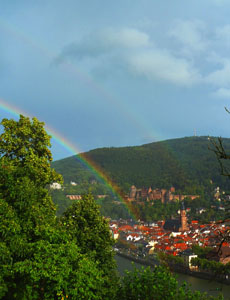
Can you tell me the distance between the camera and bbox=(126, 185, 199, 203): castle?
92100 millimetres

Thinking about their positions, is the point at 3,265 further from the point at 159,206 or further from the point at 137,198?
the point at 137,198

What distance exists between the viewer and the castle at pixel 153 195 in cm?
9210

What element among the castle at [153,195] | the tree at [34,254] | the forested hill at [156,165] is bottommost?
the tree at [34,254]

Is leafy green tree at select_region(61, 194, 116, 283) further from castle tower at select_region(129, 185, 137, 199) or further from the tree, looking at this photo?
castle tower at select_region(129, 185, 137, 199)

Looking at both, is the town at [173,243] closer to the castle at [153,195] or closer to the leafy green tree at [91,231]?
the castle at [153,195]

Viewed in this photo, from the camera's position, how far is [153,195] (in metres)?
96.8

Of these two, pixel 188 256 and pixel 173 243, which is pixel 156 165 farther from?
pixel 188 256

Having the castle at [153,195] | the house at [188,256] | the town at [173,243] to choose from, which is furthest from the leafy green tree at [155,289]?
the castle at [153,195]

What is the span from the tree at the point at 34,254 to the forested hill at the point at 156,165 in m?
86.8

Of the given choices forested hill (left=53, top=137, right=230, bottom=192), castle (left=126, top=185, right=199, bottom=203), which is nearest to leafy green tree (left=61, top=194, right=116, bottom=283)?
castle (left=126, top=185, right=199, bottom=203)

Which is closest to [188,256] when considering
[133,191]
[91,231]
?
[91,231]

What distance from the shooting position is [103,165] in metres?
112

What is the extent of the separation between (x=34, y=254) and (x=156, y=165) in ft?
359

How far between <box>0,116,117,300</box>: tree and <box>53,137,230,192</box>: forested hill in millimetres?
86760
